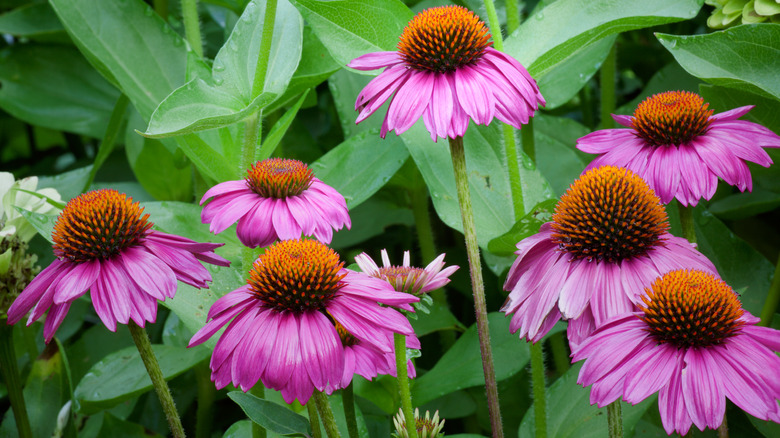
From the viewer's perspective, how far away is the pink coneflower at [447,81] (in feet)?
1.84

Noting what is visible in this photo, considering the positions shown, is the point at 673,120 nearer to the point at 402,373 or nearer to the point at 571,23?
the point at 571,23

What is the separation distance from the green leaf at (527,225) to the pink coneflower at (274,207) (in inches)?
6.4

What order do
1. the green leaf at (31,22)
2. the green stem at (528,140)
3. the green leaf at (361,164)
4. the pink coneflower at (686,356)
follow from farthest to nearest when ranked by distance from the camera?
1. the green leaf at (31,22)
2. the green stem at (528,140)
3. the green leaf at (361,164)
4. the pink coneflower at (686,356)

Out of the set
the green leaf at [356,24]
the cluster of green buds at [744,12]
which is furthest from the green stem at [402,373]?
the cluster of green buds at [744,12]

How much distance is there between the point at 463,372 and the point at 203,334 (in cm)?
38

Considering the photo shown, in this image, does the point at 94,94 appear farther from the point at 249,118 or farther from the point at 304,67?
the point at 249,118

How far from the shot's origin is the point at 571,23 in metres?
0.78

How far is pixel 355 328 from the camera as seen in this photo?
1.57 feet

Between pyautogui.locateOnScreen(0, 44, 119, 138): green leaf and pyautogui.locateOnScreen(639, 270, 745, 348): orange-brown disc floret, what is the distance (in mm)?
1022

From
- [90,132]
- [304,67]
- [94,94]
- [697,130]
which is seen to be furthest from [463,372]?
[94,94]

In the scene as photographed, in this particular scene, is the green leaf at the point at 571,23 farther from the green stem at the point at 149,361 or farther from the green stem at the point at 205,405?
the green stem at the point at 205,405

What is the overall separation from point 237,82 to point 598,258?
435mm

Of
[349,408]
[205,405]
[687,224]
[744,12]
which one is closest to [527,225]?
[687,224]

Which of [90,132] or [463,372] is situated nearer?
[463,372]
